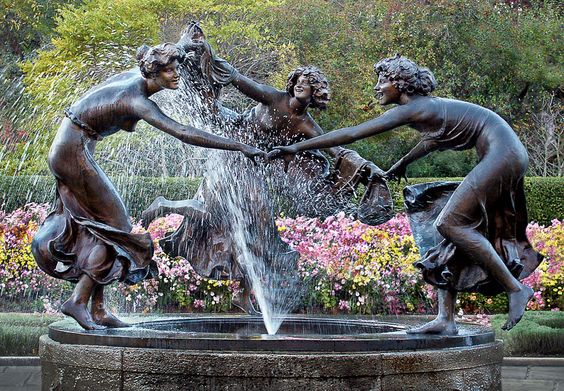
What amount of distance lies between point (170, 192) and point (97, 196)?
811 centimetres

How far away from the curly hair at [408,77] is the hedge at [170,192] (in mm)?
7888

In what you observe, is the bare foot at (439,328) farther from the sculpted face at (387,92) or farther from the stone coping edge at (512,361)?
the stone coping edge at (512,361)

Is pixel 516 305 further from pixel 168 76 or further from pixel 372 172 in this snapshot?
pixel 168 76

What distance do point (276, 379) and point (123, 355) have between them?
825mm

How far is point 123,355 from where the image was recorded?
491 centimetres

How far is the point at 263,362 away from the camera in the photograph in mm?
4668

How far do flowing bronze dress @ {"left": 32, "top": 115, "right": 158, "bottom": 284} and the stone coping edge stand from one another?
137 inches

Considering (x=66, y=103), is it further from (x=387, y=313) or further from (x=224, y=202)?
(x=224, y=202)

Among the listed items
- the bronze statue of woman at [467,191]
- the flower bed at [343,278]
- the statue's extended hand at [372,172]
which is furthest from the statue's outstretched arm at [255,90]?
the flower bed at [343,278]

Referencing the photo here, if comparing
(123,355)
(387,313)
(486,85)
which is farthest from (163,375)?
(486,85)

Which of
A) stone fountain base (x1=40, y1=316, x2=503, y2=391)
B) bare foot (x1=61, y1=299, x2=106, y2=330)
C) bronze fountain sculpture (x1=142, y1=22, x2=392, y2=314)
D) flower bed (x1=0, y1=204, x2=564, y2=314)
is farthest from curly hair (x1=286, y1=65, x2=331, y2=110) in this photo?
flower bed (x1=0, y1=204, x2=564, y2=314)

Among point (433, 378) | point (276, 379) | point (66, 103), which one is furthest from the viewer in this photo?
point (66, 103)

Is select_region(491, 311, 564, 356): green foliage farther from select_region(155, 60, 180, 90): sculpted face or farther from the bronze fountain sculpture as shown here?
select_region(155, 60, 180, 90): sculpted face

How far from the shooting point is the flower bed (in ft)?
36.2
